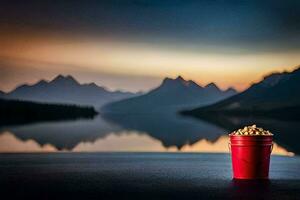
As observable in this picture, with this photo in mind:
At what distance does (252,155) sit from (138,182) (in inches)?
111

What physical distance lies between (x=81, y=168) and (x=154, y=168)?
6.91 feet

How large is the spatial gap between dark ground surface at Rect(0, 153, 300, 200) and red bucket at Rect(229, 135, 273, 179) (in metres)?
0.37

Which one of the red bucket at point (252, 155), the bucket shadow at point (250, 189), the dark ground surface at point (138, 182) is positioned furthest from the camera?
the red bucket at point (252, 155)

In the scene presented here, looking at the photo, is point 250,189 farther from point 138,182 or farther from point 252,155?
point 138,182

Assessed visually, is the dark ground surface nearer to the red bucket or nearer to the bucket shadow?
the bucket shadow

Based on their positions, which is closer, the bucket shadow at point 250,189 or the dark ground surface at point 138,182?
the bucket shadow at point 250,189

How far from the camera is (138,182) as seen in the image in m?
16.8

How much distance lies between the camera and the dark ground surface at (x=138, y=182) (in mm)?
14383

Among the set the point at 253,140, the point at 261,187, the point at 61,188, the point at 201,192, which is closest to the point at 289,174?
the point at 253,140

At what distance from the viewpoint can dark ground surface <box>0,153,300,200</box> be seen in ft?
47.2

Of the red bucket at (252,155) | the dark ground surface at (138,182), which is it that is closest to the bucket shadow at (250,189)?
the dark ground surface at (138,182)

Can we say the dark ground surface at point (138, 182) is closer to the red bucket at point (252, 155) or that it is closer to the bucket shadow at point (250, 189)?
the bucket shadow at point (250, 189)

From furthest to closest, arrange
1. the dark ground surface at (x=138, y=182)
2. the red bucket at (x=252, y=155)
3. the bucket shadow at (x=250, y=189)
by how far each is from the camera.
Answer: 1. the red bucket at (x=252, y=155)
2. the dark ground surface at (x=138, y=182)
3. the bucket shadow at (x=250, y=189)

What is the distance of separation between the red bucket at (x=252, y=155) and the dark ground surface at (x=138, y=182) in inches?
14.4
